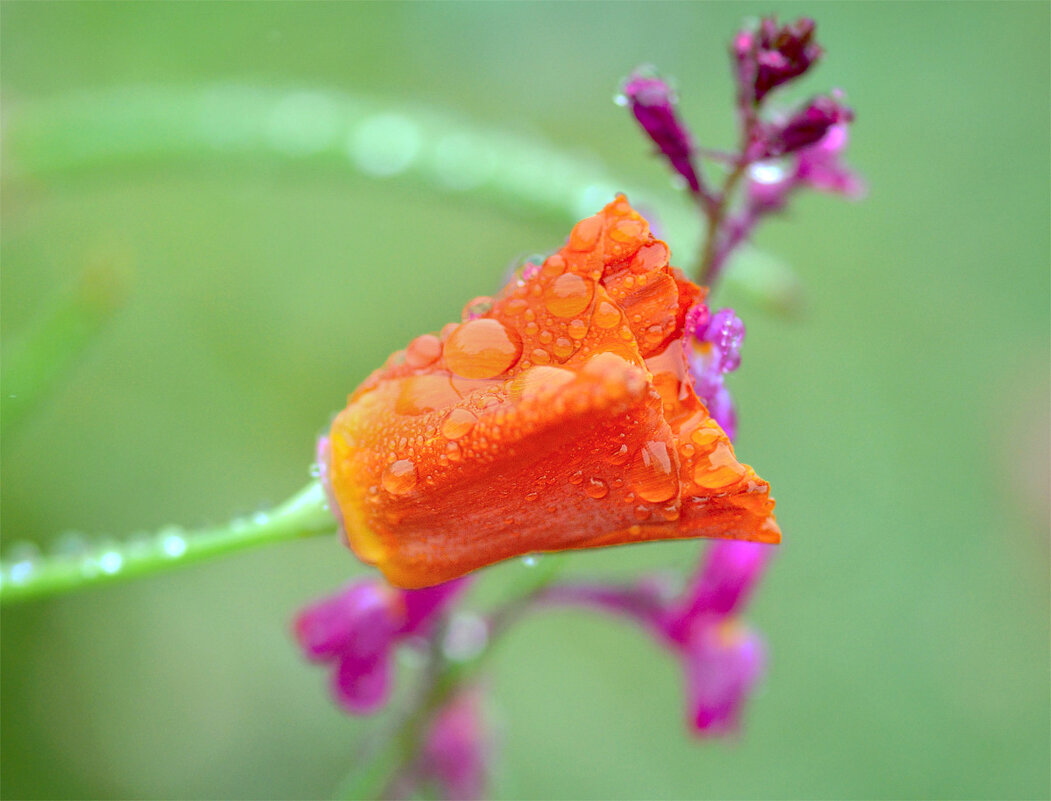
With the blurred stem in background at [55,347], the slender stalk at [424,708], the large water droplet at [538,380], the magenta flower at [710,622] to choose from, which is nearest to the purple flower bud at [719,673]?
the magenta flower at [710,622]

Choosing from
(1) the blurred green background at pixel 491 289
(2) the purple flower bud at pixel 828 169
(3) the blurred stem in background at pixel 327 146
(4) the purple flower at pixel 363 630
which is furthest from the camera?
(1) the blurred green background at pixel 491 289

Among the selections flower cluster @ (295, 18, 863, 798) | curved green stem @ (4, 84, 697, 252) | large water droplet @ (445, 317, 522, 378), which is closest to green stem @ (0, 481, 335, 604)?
flower cluster @ (295, 18, 863, 798)

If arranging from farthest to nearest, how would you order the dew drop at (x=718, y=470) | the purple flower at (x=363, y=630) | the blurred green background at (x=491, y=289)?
1. the blurred green background at (x=491, y=289)
2. the purple flower at (x=363, y=630)
3. the dew drop at (x=718, y=470)

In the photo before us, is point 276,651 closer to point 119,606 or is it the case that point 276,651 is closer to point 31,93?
point 119,606

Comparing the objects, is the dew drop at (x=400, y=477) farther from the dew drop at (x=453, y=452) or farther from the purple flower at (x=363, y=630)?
the purple flower at (x=363, y=630)

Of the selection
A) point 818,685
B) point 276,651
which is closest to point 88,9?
point 276,651

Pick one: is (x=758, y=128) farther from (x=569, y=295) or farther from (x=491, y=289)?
(x=491, y=289)
